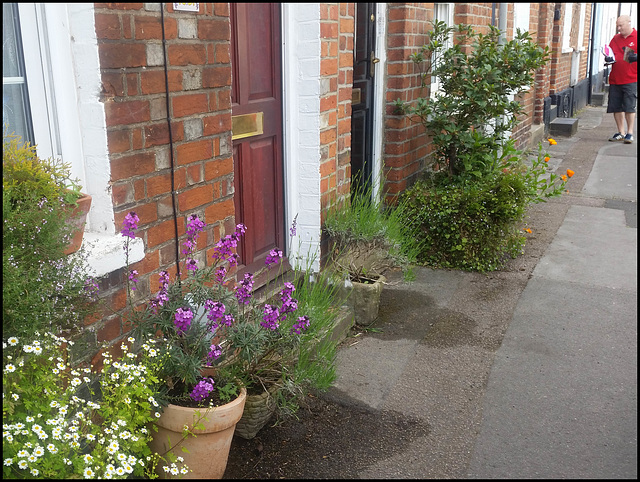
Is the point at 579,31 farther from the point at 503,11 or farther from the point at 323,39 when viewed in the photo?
the point at 323,39

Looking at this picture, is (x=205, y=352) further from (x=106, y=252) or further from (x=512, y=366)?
(x=512, y=366)

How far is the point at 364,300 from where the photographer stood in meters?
4.38

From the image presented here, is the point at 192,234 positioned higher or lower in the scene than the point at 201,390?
higher

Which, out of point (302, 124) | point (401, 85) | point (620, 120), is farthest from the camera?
point (620, 120)

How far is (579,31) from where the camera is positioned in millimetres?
15664

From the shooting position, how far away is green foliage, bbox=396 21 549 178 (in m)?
5.50

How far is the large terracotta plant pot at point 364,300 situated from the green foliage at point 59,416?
2.00m

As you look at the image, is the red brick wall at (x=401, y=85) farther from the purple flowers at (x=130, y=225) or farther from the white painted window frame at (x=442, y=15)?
the purple flowers at (x=130, y=225)

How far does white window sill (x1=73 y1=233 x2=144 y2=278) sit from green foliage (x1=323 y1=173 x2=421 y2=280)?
174cm

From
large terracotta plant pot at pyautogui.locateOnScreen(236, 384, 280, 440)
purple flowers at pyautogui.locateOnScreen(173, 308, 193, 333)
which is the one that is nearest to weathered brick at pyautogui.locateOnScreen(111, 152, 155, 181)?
purple flowers at pyautogui.locateOnScreen(173, 308, 193, 333)

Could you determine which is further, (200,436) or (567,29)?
(567,29)

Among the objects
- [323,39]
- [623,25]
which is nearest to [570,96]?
[623,25]

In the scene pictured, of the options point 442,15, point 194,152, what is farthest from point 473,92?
point 194,152

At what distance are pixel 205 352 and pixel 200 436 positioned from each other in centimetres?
35
